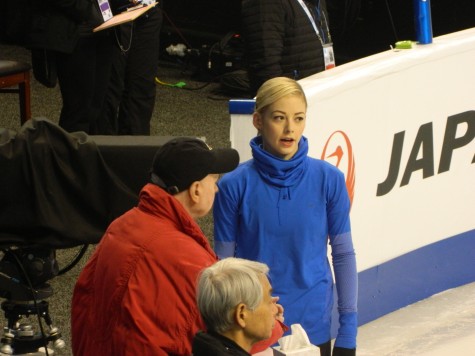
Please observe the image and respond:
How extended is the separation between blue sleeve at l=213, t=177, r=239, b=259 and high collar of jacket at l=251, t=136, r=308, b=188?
0.13 meters

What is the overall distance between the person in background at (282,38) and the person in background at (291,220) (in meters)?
1.70

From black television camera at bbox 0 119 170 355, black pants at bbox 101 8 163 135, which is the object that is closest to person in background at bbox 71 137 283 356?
black television camera at bbox 0 119 170 355

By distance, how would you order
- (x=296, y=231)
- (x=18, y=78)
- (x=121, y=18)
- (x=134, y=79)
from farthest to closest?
(x=18, y=78), (x=134, y=79), (x=121, y=18), (x=296, y=231)

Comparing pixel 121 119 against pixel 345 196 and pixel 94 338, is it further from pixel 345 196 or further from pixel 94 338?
pixel 94 338

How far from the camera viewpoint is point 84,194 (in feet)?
14.1

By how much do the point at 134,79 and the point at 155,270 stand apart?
4464mm

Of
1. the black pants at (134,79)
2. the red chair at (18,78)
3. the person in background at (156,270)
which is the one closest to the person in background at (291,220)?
the person in background at (156,270)

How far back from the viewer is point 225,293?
8.34 feet

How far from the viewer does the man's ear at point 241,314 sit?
2.54 meters

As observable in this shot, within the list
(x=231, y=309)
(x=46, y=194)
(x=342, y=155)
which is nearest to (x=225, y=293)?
(x=231, y=309)

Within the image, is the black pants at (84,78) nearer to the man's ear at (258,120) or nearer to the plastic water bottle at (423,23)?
the plastic water bottle at (423,23)

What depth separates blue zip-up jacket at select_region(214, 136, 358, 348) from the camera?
12.2ft

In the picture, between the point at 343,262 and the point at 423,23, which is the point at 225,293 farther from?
the point at 423,23

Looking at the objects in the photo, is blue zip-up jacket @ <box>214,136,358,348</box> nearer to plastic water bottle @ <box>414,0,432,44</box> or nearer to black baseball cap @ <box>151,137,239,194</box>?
black baseball cap @ <box>151,137,239,194</box>
